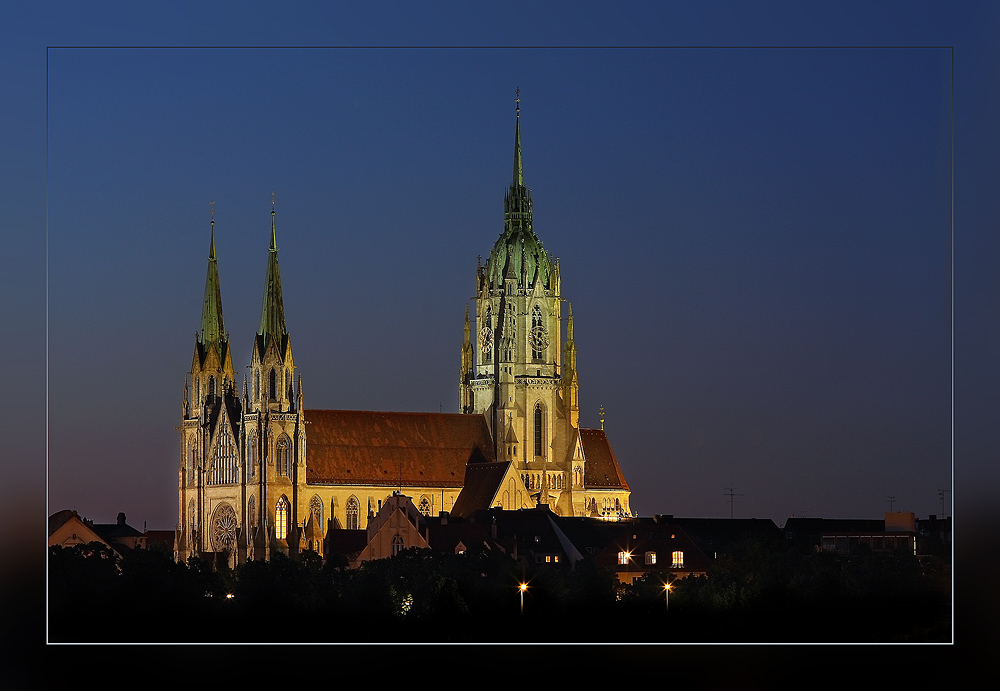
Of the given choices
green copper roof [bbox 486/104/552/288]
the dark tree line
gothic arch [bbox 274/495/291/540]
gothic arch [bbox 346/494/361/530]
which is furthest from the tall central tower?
the dark tree line

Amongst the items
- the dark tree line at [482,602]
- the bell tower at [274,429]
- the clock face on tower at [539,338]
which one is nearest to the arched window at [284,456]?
the bell tower at [274,429]

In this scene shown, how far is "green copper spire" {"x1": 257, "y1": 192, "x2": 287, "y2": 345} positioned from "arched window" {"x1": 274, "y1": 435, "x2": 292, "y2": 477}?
14.8 ft

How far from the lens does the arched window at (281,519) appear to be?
90.2 meters

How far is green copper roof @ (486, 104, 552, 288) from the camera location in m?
97.0

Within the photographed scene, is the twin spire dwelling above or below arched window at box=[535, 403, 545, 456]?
above

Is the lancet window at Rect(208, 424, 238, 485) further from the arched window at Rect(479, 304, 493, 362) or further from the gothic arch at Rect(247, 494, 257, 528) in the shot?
the arched window at Rect(479, 304, 493, 362)

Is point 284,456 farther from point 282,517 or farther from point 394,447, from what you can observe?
point 394,447

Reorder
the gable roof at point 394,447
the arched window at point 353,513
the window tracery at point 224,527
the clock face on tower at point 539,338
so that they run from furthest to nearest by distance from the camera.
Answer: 1. the clock face on tower at point 539,338
2. the gable roof at point 394,447
3. the arched window at point 353,513
4. the window tracery at point 224,527

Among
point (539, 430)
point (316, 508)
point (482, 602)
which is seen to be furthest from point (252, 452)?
point (482, 602)

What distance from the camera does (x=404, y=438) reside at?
99000 mm

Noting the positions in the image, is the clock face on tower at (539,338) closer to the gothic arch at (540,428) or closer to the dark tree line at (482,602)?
the gothic arch at (540,428)

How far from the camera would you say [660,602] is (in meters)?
53.7

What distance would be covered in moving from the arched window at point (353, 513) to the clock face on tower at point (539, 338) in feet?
36.5
